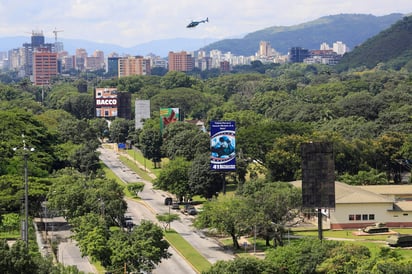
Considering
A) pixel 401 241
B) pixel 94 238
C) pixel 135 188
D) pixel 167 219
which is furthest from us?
pixel 135 188

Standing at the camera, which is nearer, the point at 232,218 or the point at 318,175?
the point at 318,175

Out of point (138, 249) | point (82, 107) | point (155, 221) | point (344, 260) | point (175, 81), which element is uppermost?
point (175, 81)

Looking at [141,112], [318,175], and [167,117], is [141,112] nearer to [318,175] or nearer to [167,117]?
[167,117]

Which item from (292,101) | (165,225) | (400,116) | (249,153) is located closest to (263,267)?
(165,225)

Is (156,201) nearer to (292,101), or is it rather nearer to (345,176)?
(345,176)

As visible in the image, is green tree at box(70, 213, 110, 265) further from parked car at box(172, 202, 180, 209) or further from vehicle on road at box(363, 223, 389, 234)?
parked car at box(172, 202, 180, 209)

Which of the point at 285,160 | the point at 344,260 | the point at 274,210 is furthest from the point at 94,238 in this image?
the point at 285,160

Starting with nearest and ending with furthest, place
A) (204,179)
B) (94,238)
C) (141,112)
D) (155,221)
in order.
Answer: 1. (94,238)
2. (155,221)
3. (204,179)
4. (141,112)
